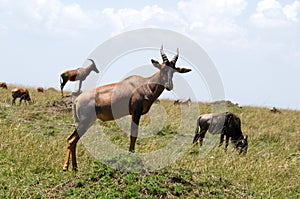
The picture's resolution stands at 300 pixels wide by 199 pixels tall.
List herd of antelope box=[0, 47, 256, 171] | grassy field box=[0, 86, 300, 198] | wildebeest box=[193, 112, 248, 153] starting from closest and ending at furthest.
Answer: grassy field box=[0, 86, 300, 198] < herd of antelope box=[0, 47, 256, 171] < wildebeest box=[193, 112, 248, 153]

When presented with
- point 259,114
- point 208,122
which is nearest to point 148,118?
point 208,122

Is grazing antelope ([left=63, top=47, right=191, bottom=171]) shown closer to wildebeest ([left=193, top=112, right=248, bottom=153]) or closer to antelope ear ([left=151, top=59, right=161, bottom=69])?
antelope ear ([left=151, top=59, right=161, bottom=69])

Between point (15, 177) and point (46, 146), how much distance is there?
85.9 inches

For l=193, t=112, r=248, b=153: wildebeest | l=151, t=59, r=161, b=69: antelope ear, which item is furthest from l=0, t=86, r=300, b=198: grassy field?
l=151, t=59, r=161, b=69: antelope ear

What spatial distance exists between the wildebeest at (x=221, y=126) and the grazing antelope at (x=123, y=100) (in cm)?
575

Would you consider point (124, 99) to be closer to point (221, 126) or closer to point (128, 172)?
point (128, 172)

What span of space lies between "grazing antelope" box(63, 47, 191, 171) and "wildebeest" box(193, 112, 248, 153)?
5.75 meters

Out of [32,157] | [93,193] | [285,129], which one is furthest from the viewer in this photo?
[285,129]

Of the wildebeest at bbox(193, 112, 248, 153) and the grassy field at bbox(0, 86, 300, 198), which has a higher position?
the wildebeest at bbox(193, 112, 248, 153)

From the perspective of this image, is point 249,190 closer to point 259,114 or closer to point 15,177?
point 15,177

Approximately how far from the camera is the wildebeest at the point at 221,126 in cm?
1357

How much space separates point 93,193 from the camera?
20.3 feet

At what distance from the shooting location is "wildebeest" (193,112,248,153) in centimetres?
1357

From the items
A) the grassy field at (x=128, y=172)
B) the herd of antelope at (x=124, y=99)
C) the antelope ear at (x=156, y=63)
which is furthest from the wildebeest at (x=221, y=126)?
the antelope ear at (x=156, y=63)
